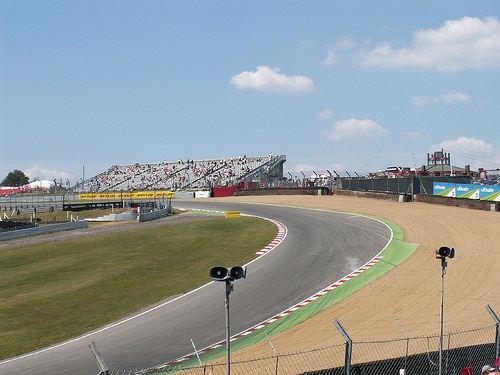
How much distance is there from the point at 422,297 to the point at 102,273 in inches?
529

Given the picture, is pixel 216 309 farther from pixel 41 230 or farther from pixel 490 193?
pixel 490 193

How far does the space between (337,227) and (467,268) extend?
501 inches

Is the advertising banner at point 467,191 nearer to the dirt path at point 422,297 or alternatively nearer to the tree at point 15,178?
the dirt path at point 422,297

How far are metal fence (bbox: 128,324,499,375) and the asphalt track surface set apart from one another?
2.08 m

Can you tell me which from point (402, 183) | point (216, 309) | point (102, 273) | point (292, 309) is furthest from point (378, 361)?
point (402, 183)

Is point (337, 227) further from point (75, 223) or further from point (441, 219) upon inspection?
point (75, 223)

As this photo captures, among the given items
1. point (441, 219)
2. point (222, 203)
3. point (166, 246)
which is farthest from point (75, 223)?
point (441, 219)

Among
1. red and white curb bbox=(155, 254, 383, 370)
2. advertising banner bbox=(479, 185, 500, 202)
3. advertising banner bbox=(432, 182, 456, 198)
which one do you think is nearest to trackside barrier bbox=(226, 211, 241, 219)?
advertising banner bbox=(432, 182, 456, 198)

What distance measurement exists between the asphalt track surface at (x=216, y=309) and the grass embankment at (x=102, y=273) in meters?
→ 1.01

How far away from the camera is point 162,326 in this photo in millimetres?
17109

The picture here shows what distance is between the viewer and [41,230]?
40906mm

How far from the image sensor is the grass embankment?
17.9 m

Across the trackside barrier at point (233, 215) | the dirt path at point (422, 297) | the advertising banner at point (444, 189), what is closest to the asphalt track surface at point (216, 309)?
the dirt path at point (422, 297)

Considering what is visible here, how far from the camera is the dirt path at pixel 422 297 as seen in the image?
609 inches
